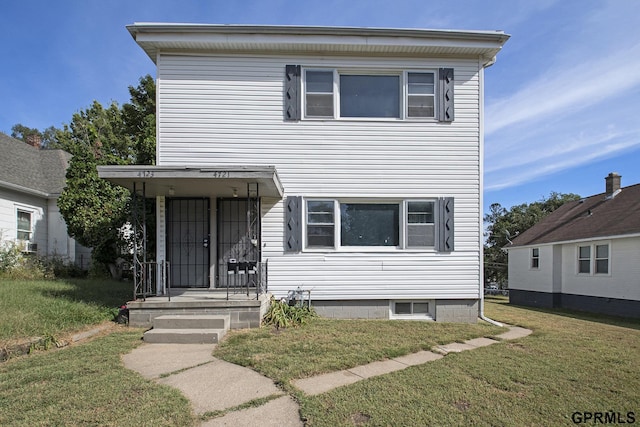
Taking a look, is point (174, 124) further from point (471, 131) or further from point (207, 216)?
point (471, 131)

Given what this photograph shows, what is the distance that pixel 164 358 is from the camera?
490cm

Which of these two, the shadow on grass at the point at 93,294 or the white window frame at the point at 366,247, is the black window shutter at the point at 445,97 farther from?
the shadow on grass at the point at 93,294

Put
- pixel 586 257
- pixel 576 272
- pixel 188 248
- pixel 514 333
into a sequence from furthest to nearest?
pixel 576 272 → pixel 586 257 → pixel 188 248 → pixel 514 333

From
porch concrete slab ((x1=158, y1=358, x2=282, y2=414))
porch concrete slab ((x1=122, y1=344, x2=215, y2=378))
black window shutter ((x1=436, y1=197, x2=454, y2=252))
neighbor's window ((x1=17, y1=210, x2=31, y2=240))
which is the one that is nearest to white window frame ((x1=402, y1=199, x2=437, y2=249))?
black window shutter ((x1=436, y1=197, x2=454, y2=252))

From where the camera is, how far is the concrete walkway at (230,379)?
330 cm

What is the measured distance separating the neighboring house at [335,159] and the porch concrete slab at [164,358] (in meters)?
2.68

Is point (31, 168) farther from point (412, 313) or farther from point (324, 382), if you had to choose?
point (324, 382)

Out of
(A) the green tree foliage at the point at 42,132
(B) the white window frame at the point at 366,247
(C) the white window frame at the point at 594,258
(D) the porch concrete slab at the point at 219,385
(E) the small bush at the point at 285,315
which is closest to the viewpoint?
(D) the porch concrete slab at the point at 219,385

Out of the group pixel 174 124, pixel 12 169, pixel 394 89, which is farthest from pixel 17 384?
pixel 12 169

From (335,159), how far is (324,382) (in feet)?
17.0

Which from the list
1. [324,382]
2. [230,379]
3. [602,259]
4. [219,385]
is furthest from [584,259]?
[219,385]

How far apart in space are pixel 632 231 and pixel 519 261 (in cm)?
667

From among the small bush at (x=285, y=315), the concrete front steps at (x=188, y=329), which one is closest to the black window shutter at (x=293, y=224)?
the small bush at (x=285, y=315)

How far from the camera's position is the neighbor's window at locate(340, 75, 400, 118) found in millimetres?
8383
